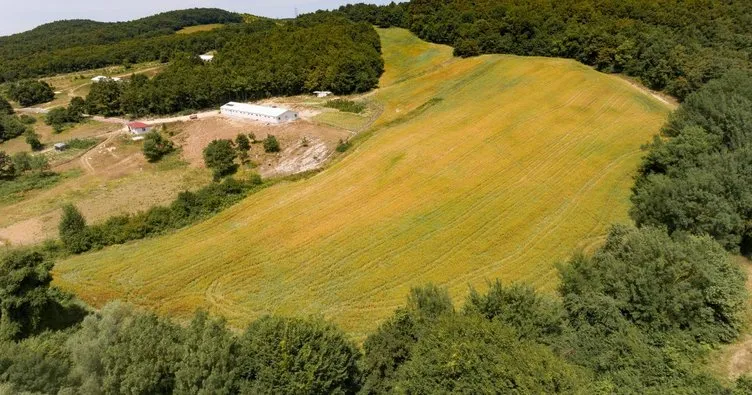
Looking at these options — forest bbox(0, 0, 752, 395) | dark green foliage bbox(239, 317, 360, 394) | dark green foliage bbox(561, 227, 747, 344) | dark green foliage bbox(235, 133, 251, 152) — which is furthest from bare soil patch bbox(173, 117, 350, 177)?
dark green foliage bbox(561, 227, 747, 344)

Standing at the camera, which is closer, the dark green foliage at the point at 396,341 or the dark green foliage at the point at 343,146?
the dark green foliage at the point at 396,341

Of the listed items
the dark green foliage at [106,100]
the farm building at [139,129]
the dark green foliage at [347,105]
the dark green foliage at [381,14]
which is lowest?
the farm building at [139,129]

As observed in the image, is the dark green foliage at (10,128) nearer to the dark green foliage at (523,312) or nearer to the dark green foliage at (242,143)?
the dark green foliage at (242,143)

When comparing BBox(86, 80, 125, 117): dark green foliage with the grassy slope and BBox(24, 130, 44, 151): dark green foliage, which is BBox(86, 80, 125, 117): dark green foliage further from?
the grassy slope

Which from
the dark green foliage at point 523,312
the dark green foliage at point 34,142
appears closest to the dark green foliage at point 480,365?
the dark green foliage at point 523,312

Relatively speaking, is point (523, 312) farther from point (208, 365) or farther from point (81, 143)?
point (81, 143)

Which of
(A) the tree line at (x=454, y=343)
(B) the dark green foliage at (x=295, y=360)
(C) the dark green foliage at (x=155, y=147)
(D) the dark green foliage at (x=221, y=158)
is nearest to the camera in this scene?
(A) the tree line at (x=454, y=343)

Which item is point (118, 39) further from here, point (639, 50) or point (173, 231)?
point (639, 50)

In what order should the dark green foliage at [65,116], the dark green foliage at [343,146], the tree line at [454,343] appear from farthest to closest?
the dark green foliage at [65,116], the dark green foliage at [343,146], the tree line at [454,343]

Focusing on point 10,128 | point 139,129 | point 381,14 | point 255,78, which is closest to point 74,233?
point 139,129
